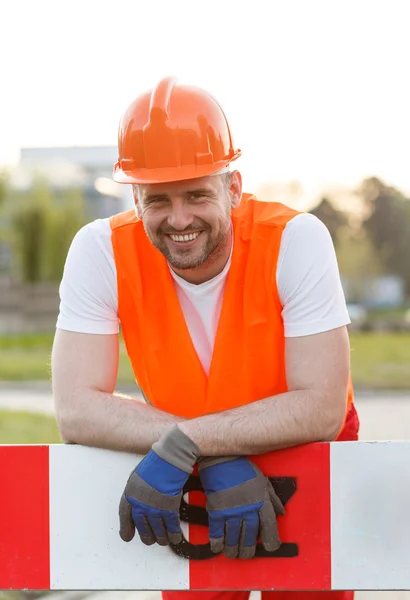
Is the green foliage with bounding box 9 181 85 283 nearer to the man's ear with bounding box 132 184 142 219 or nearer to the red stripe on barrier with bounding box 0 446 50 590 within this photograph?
the man's ear with bounding box 132 184 142 219

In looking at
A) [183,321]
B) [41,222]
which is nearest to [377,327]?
[41,222]

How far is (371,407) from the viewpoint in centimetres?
1616

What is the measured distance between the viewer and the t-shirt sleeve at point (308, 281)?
2742 mm

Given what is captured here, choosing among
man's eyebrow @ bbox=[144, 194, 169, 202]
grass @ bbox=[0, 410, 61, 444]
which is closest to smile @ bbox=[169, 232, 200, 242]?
man's eyebrow @ bbox=[144, 194, 169, 202]

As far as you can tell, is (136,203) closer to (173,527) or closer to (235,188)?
(235,188)

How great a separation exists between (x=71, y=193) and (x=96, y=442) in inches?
1736

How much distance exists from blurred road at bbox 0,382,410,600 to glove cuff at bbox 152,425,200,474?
3.57 m

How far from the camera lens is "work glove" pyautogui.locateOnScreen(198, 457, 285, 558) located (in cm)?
249

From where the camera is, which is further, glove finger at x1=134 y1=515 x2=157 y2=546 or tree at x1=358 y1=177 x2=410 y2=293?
tree at x1=358 y1=177 x2=410 y2=293

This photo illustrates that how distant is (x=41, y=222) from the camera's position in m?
43.1

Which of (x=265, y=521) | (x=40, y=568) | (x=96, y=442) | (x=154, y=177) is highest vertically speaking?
(x=154, y=177)

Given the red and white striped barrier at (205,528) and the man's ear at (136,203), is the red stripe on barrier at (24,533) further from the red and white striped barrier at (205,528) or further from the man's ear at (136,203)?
the man's ear at (136,203)

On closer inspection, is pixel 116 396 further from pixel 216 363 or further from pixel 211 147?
pixel 211 147

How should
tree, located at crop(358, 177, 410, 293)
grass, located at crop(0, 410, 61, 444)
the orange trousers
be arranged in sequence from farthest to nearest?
tree, located at crop(358, 177, 410, 293), grass, located at crop(0, 410, 61, 444), the orange trousers
